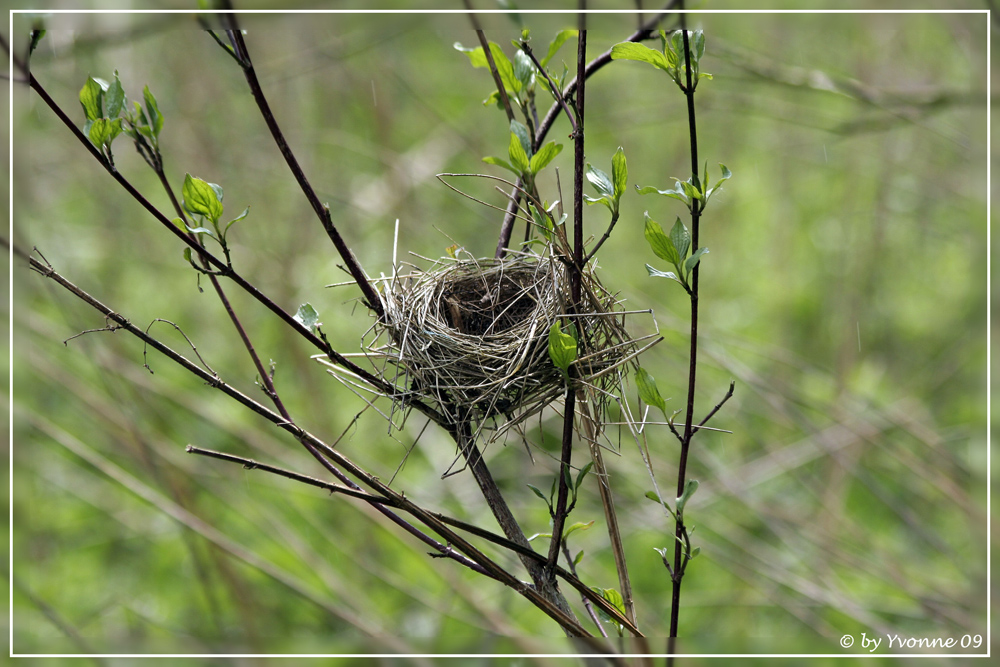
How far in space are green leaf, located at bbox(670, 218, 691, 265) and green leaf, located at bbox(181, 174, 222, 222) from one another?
0.45 m

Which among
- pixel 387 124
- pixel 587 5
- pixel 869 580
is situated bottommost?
pixel 587 5

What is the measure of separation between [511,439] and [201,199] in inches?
93.9

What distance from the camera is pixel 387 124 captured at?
8.21 ft

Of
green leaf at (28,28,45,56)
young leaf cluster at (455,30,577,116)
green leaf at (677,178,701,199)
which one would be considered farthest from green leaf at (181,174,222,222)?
green leaf at (677,178,701,199)

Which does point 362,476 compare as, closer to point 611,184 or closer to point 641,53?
point 611,184

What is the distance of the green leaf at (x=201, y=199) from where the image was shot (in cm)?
66

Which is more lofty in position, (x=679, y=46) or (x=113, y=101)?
(x=679, y=46)

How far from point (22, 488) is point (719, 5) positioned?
1.24 metres

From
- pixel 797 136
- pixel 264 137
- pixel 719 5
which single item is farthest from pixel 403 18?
pixel 797 136

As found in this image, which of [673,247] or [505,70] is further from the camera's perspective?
[505,70]

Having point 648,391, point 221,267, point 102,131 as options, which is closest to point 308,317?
point 221,267

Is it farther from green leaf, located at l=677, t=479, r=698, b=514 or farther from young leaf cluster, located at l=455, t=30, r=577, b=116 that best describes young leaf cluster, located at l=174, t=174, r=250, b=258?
green leaf, located at l=677, t=479, r=698, b=514

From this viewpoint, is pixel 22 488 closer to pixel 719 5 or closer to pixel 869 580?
pixel 719 5

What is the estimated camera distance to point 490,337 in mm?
968
